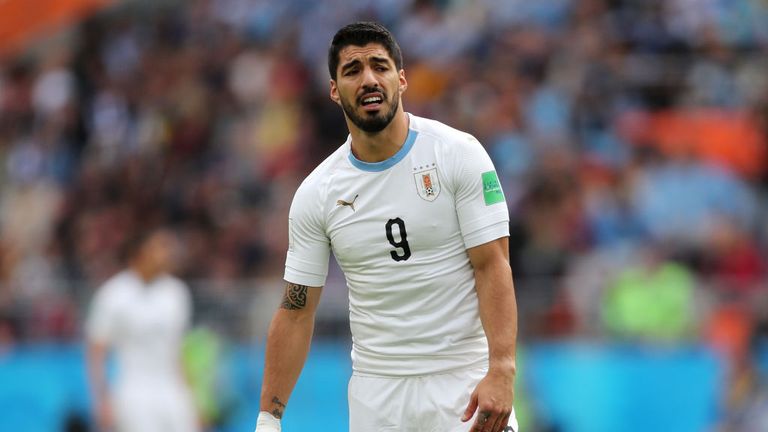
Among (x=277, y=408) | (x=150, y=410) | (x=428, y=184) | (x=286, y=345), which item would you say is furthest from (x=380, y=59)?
(x=150, y=410)

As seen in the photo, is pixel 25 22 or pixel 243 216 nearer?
pixel 243 216

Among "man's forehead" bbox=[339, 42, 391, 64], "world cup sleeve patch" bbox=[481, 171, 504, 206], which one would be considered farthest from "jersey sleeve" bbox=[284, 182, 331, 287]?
"world cup sleeve patch" bbox=[481, 171, 504, 206]

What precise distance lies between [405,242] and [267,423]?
103 centimetres

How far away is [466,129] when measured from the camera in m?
14.9

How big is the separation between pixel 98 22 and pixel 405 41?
216 inches

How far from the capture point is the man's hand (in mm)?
5758

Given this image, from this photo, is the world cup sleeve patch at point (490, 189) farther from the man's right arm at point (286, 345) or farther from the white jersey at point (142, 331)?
the white jersey at point (142, 331)

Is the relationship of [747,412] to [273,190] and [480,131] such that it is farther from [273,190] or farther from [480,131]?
[273,190]

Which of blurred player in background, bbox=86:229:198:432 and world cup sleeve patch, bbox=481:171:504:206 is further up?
world cup sleeve patch, bbox=481:171:504:206

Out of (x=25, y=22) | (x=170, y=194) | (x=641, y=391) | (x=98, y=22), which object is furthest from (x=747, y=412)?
(x=98, y=22)

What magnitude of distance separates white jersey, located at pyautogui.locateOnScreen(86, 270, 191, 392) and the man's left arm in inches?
250

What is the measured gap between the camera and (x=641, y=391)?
41.5 ft

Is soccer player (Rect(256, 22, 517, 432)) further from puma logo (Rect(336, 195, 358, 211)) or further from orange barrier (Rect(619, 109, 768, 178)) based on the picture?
orange barrier (Rect(619, 109, 768, 178))

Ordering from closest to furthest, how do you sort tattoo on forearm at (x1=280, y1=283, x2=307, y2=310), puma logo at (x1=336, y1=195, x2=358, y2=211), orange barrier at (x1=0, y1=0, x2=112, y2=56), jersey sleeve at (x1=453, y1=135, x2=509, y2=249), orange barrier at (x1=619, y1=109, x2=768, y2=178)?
jersey sleeve at (x1=453, y1=135, x2=509, y2=249) → puma logo at (x1=336, y1=195, x2=358, y2=211) → tattoo on forearm at (x1=280, y1=283, x2=307, y2=310) → orange barrier at (x1=619, y1=109, x2=768, y2=178) → orange barrier at (x1=0, y1=0, x2=112, y2=56)
